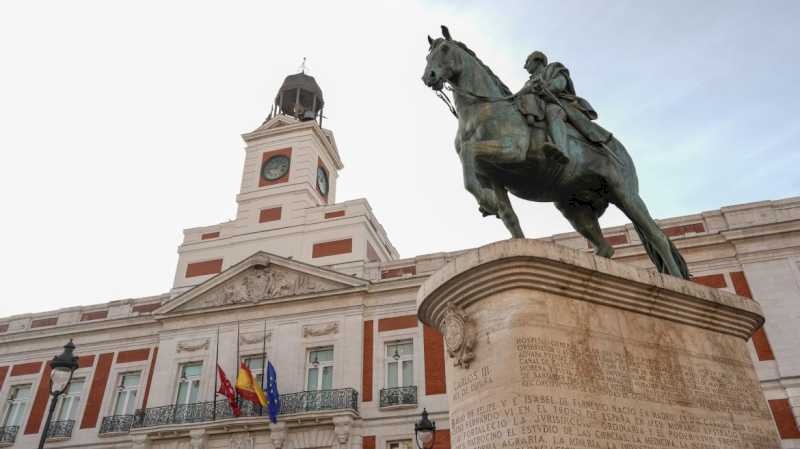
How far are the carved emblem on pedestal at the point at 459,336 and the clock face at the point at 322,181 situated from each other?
2589 centimetres

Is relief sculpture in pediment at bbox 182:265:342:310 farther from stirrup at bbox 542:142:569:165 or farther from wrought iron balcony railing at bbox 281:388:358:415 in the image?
stirrup at bbox 542:142:569:165

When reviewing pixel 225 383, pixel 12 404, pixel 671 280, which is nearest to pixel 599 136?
pixel 671 280

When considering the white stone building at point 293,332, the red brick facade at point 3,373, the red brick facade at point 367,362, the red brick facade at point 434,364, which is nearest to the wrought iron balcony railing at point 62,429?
the white stone building at point 293,332

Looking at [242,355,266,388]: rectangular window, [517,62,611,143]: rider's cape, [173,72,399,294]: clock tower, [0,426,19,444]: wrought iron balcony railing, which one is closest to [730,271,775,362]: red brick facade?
[173,72,399,294]: clock tower

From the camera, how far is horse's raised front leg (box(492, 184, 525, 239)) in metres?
5.67

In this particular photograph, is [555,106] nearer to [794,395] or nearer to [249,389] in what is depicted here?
[794,395]

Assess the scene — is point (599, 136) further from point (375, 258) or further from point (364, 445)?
point (375, 258)

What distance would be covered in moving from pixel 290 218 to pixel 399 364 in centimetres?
893

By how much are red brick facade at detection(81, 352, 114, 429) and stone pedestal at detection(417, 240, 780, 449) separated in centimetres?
2338

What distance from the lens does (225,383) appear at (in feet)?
69.4

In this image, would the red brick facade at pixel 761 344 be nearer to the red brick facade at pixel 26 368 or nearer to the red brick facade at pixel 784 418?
the red brick facade at pixel 784 418

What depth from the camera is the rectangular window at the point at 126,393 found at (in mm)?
24438

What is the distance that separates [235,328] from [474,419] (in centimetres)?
2076

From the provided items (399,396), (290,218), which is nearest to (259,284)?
(290,218)
